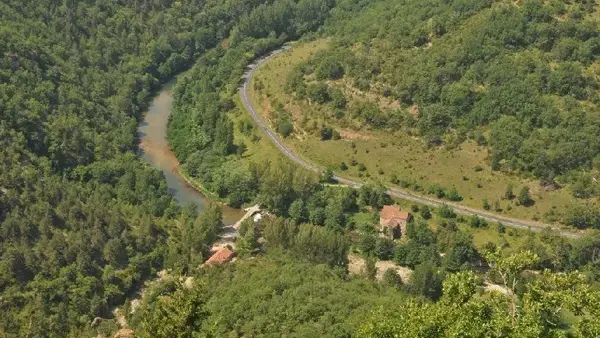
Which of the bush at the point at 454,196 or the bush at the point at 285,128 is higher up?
the bush at the point at 285,128

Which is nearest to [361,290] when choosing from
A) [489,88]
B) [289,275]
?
[289,275]

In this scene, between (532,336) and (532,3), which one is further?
(532,3)

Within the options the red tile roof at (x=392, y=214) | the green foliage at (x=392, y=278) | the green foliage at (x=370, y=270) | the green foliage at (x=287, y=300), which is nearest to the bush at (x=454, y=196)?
the red tile roof at (x=392, y=214)

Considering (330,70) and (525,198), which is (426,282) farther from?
(330,70)

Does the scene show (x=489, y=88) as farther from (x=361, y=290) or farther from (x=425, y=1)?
(x=361, y=290)

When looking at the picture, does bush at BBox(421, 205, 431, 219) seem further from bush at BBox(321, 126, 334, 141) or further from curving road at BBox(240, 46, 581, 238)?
bush at BBox(321, 126, 334, 141)

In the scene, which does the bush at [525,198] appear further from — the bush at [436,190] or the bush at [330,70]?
the bush at [330,70]
